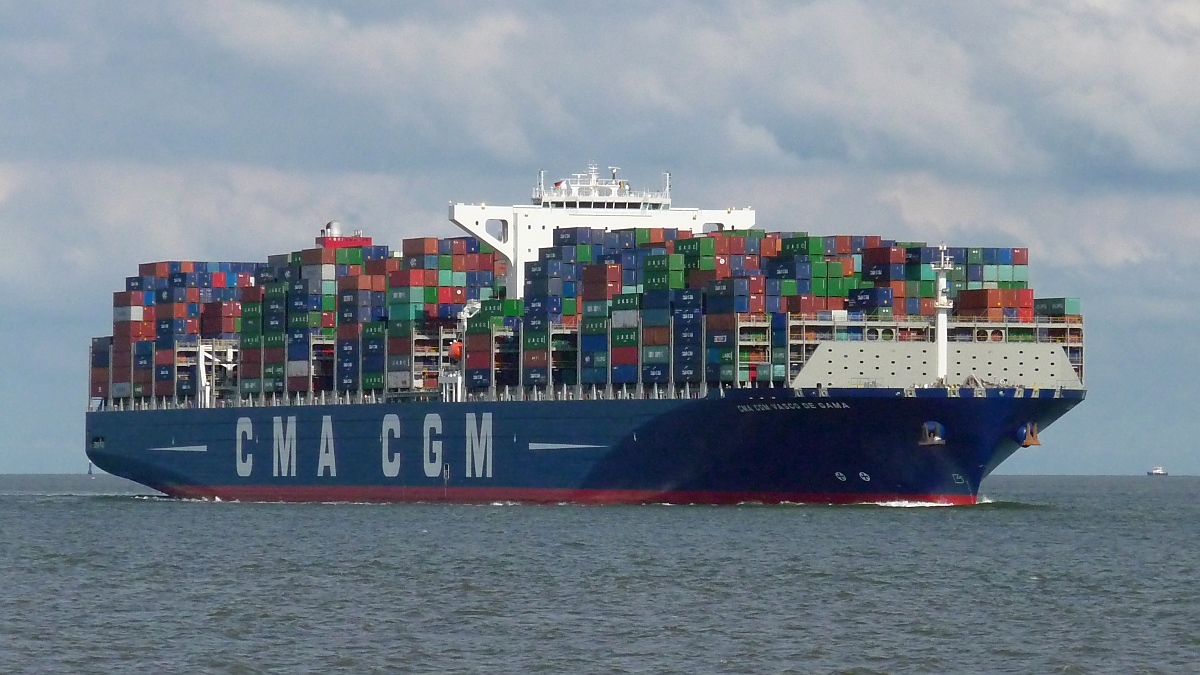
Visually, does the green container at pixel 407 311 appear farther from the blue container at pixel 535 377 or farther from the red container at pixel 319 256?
the blue container at pixel 535 377

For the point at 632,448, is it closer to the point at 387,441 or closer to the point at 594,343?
the point at 594,343

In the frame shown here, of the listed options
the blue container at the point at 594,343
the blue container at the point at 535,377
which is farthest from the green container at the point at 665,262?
the blue container at the point at 535,377

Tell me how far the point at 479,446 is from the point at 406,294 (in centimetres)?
644

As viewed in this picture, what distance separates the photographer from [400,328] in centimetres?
6994

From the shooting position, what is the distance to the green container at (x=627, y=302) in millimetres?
62375

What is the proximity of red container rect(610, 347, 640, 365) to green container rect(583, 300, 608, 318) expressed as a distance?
160cm

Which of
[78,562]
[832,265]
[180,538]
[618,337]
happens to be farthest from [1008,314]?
[78,562]

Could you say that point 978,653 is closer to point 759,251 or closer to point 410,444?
point 759,251

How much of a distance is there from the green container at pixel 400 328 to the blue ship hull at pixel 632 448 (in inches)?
99.0

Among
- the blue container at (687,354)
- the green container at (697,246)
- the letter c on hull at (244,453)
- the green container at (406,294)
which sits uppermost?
the green container at (697,246)

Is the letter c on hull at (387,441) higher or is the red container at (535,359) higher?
the red container at (535,359)

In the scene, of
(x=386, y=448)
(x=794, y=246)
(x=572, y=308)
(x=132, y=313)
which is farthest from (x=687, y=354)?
(x=132, y=313)

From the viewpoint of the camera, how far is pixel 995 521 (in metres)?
56.1

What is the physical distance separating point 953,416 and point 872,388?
2.36 m
